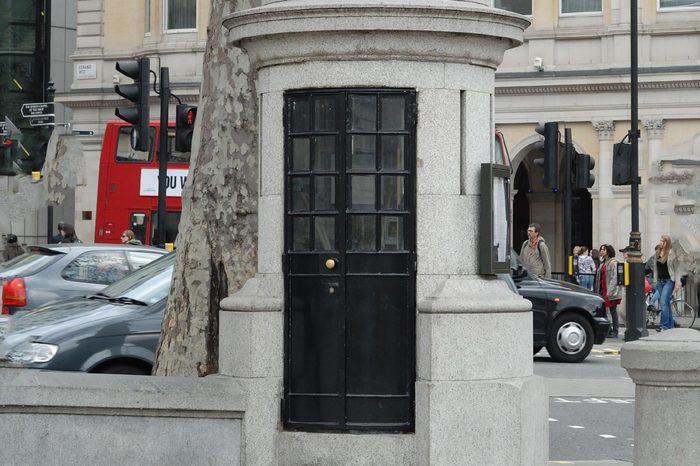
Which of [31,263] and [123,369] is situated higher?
[31,263]

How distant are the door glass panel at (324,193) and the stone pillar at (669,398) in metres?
1.98

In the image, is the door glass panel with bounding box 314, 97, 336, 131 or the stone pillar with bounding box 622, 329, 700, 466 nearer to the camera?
the stone pillar with bounding box 622, 329, 700, 466

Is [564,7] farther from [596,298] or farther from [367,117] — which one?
[367,117]

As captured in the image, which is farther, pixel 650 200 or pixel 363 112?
pixel 650 200

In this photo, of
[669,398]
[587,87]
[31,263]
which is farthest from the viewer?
[587,87]

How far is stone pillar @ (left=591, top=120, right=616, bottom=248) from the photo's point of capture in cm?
3791

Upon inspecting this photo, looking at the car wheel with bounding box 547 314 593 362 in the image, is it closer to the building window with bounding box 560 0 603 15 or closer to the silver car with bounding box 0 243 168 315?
the silver car with bounding box 0 243 168 315

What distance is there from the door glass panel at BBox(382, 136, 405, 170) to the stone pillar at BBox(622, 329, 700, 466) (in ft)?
5.92

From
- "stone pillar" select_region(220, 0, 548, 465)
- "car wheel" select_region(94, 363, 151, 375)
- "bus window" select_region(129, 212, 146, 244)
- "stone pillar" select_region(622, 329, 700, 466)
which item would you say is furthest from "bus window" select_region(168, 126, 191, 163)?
"stone pillar" select_region(622, 329, 700, 466)

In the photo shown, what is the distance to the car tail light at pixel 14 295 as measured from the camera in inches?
647

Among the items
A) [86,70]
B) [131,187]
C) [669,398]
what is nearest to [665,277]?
[131,187]

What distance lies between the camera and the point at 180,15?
43.8 metres

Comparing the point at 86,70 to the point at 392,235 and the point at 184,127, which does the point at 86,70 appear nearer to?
the point at 184,127

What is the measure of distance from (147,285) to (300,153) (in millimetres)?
4288
